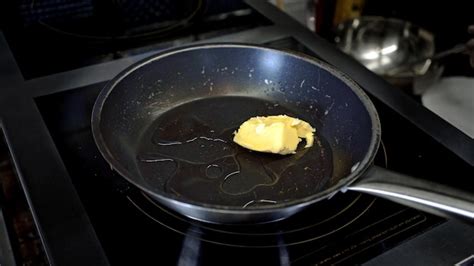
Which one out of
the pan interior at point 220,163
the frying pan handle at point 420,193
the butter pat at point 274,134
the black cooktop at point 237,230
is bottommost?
the black cooktop at point 237,230

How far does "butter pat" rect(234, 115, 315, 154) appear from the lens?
0.65 meters

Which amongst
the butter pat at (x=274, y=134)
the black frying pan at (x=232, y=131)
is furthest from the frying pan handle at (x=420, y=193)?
the butter pat at (x=274, y=134)

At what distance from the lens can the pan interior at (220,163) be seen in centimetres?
61

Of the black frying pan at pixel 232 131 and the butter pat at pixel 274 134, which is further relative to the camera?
the butter pat at pixel 274 134

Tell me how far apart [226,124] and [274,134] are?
0.10 m

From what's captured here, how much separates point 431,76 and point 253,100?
0.65m

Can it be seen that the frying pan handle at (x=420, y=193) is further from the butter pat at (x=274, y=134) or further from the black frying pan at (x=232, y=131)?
the butter pat at (x=274, y=134)

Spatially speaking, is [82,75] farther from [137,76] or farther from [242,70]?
[242,70]

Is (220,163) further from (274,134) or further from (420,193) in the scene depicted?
(420,193)

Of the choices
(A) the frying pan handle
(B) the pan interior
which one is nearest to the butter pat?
(B) the pan interior

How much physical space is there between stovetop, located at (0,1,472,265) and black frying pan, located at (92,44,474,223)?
3 centimetres

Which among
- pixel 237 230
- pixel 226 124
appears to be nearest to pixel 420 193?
pixel 237 230

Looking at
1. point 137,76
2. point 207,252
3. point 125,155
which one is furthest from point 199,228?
point 137,76

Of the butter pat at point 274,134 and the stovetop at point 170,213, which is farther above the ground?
the butter pat at point 274,134
